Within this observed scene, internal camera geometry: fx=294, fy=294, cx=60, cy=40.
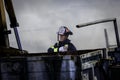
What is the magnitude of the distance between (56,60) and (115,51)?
4.88 feet

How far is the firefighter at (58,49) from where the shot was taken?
624 centimetres

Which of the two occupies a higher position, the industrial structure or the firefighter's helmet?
the firefighter's helmet

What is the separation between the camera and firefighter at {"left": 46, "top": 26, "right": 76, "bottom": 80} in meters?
6.24

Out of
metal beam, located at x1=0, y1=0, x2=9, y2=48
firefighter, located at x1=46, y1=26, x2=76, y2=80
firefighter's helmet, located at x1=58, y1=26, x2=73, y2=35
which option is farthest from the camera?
metal beam, located at x1=0, y1=0, x2=9, y2=48

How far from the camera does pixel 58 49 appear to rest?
8.23 m

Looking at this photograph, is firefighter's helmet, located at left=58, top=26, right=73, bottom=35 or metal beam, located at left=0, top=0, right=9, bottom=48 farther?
metal beam, located at left=0, top=0, right=9, bottom=48

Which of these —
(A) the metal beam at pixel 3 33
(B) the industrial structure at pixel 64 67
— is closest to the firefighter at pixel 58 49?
(B) the industrial structure at pixel 64 67

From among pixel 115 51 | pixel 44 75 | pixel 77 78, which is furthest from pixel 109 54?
pixel 44 75

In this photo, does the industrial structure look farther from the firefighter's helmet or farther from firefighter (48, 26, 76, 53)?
the firefighter's helmet

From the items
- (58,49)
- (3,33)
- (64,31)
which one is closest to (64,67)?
(58,49)

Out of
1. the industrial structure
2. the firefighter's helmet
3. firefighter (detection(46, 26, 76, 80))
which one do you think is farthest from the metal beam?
the industrial structure

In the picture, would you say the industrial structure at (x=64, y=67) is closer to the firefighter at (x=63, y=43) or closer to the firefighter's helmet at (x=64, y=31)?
the firefighter at (x=63, y=43)

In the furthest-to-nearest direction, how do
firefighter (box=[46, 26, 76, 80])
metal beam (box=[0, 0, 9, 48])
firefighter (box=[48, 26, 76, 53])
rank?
metal beam (box=[0, 0, 9, 48]) < firefighter (box=[48, 26, 76, 53]) < firefighter (box=[46, 26, 76, 80])

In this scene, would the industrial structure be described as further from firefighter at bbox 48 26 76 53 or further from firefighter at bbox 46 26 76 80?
firefighter at bbox 48 26 76 53
